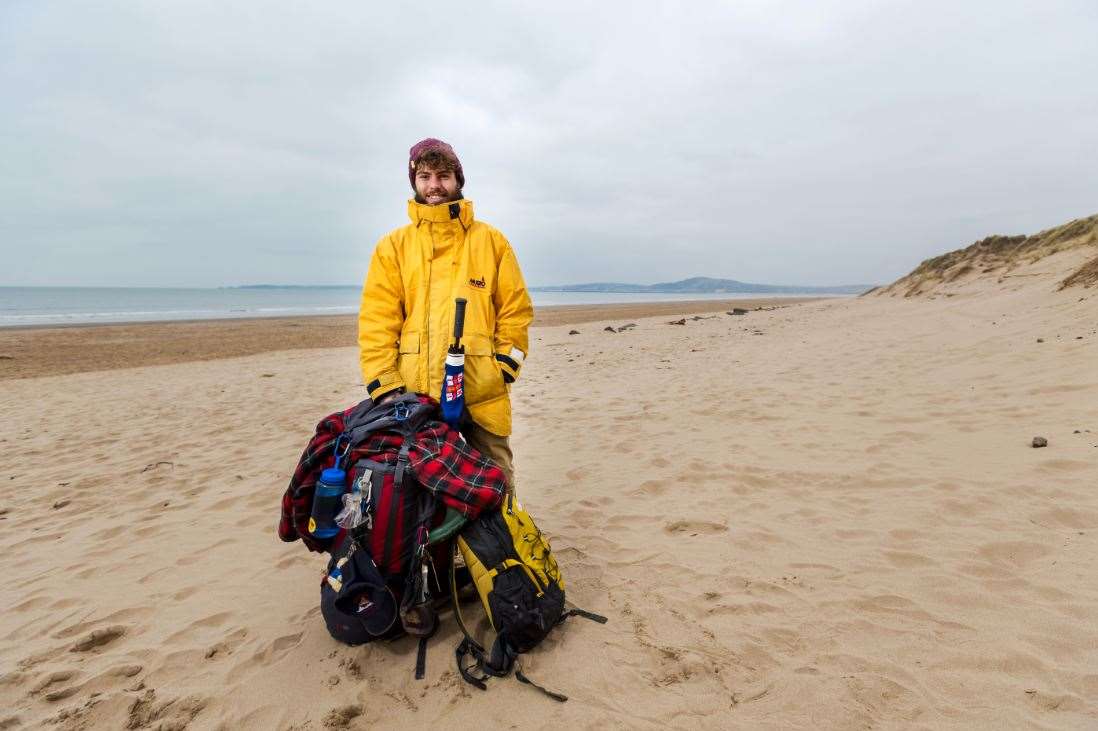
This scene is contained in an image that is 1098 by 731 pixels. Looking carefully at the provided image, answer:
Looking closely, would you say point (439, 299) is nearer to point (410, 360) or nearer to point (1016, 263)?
point (410, 360)

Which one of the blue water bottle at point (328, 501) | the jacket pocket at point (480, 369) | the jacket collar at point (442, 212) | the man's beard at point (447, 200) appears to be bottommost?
the blue water bottle at point (328, 501)

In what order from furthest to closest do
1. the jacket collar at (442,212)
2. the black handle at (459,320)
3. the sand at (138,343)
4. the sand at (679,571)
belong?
Answer: the sand at (138,343) → the jacket collar at (442,212) → the black handle at (459,320) → the sand at (679,571)

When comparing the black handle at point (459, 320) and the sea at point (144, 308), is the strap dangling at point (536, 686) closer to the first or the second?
the black handle at point (459, 320)

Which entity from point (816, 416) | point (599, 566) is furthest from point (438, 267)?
point (816, 416)

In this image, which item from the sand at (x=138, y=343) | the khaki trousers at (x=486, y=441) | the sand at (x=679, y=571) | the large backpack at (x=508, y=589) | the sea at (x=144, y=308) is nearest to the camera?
the sand at (x=679, y=571)

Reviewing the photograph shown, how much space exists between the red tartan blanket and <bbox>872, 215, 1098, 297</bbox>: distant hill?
A: 13.8m

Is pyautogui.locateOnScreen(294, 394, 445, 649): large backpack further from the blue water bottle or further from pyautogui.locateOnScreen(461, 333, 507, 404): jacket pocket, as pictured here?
pyautogui.locateOnScreen(461, 333, 507, 404): jacket pocket

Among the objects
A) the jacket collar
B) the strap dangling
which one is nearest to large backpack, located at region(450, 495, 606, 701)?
the strap dangling

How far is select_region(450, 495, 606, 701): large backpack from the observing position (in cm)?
252

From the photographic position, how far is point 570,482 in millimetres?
4992

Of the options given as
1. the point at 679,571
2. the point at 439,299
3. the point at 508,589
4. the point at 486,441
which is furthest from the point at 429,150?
the point at 679,571

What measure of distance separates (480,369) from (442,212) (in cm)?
93

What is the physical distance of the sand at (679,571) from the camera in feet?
7.45

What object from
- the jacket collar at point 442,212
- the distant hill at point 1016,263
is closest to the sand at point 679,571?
the jacket collar at point 442,212
